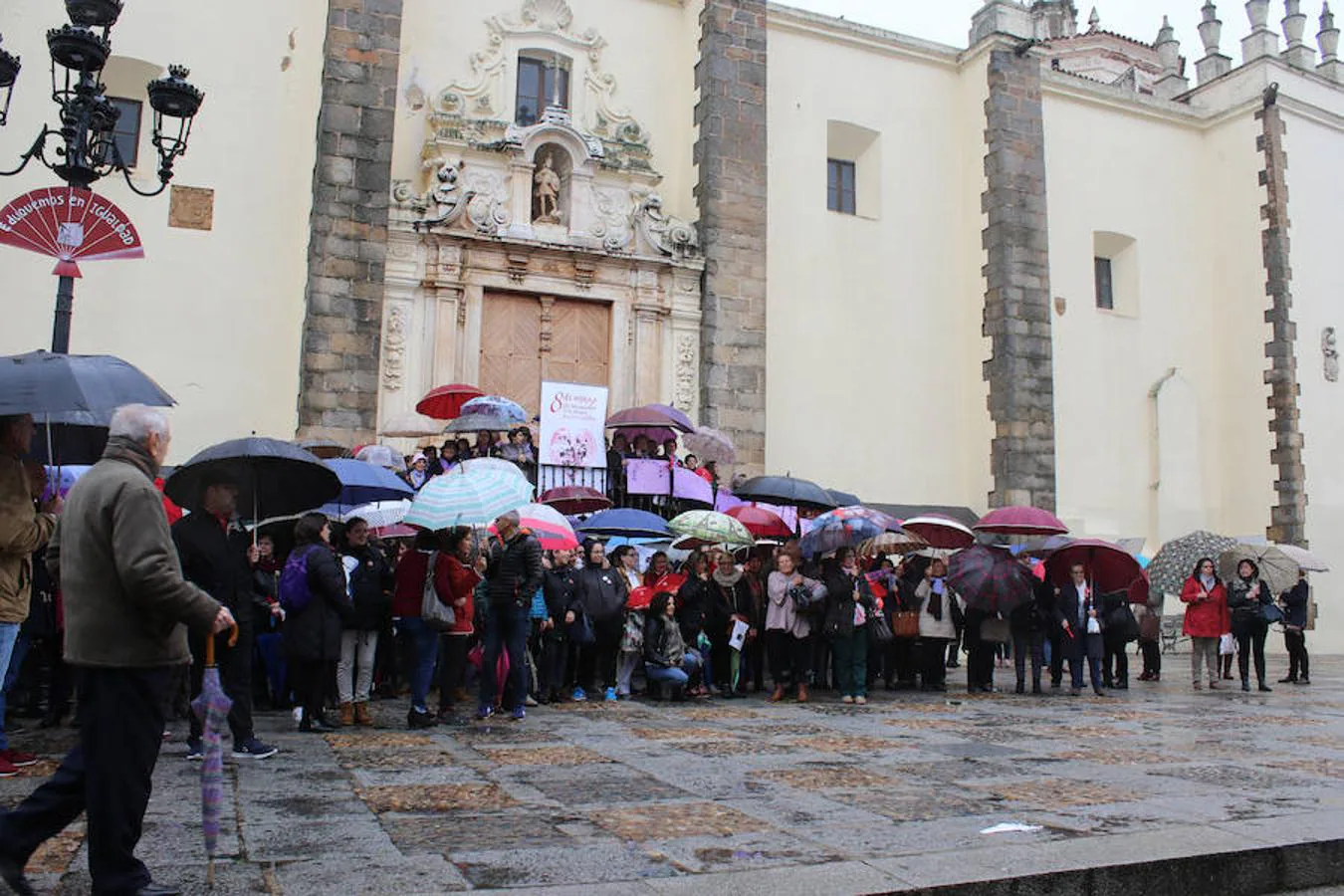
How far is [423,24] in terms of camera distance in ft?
63.8

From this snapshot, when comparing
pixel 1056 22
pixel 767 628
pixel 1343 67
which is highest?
pixel 1056 22

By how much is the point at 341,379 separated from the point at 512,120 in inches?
217

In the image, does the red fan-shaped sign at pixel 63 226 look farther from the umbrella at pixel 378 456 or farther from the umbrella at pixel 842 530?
the umbrella at pixel 842 530

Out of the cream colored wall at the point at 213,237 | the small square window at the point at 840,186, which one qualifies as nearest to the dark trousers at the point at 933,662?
the cream colored wall at the point at 213,237

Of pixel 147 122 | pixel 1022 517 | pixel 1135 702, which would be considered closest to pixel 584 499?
pixel 1022 517

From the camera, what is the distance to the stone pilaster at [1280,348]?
24109mm

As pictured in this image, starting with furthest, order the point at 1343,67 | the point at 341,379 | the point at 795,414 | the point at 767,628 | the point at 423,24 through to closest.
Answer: the point at 1343,67, the point at 795,414, the point at 423,24, the point at 341,379, the point at 767,628

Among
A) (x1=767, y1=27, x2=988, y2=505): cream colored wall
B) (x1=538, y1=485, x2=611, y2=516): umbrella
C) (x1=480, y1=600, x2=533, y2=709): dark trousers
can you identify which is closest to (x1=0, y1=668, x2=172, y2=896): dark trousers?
(x1=480, y1=600, x2=533, y2=709): dark trousers

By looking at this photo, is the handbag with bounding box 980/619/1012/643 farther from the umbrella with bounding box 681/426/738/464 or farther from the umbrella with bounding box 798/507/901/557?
the umbrella with bounding box 681/426/738/464

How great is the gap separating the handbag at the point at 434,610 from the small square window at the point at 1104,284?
19.0 meters

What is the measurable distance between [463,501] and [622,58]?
45.1 ft

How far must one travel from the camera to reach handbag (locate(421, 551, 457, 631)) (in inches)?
363

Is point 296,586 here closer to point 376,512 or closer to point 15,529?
point 15,529

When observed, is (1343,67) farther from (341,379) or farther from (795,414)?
(341,379)
